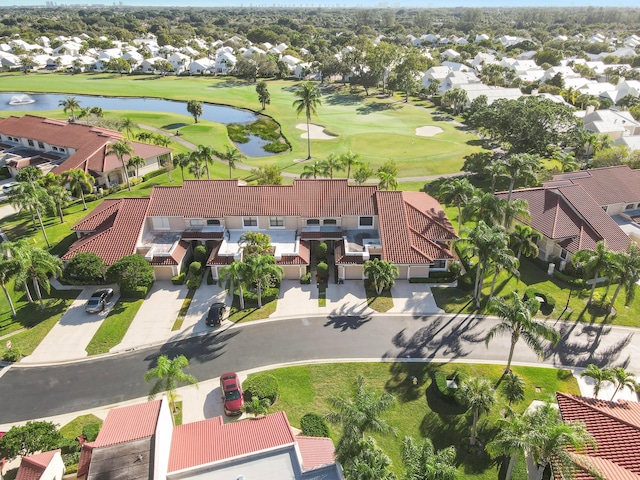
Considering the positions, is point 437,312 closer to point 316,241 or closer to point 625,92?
point 316,241

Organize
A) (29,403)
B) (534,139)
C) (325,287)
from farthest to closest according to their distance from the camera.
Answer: (534,139), (325,287), (29,403)

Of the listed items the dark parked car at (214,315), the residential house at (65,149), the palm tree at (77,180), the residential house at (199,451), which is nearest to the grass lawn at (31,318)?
the dark parked car at (214,315)

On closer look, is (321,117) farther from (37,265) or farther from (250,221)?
(37,265)

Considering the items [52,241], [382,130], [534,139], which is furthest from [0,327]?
[382,130]

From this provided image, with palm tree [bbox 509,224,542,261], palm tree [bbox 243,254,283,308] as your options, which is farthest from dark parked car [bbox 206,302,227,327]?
palm tree [bbox 509,224,542,261]

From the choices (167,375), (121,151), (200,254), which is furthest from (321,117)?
(167,375)

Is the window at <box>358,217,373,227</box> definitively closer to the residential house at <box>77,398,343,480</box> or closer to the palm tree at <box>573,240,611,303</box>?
the palm tree at <box>573,240,611,303</box>
